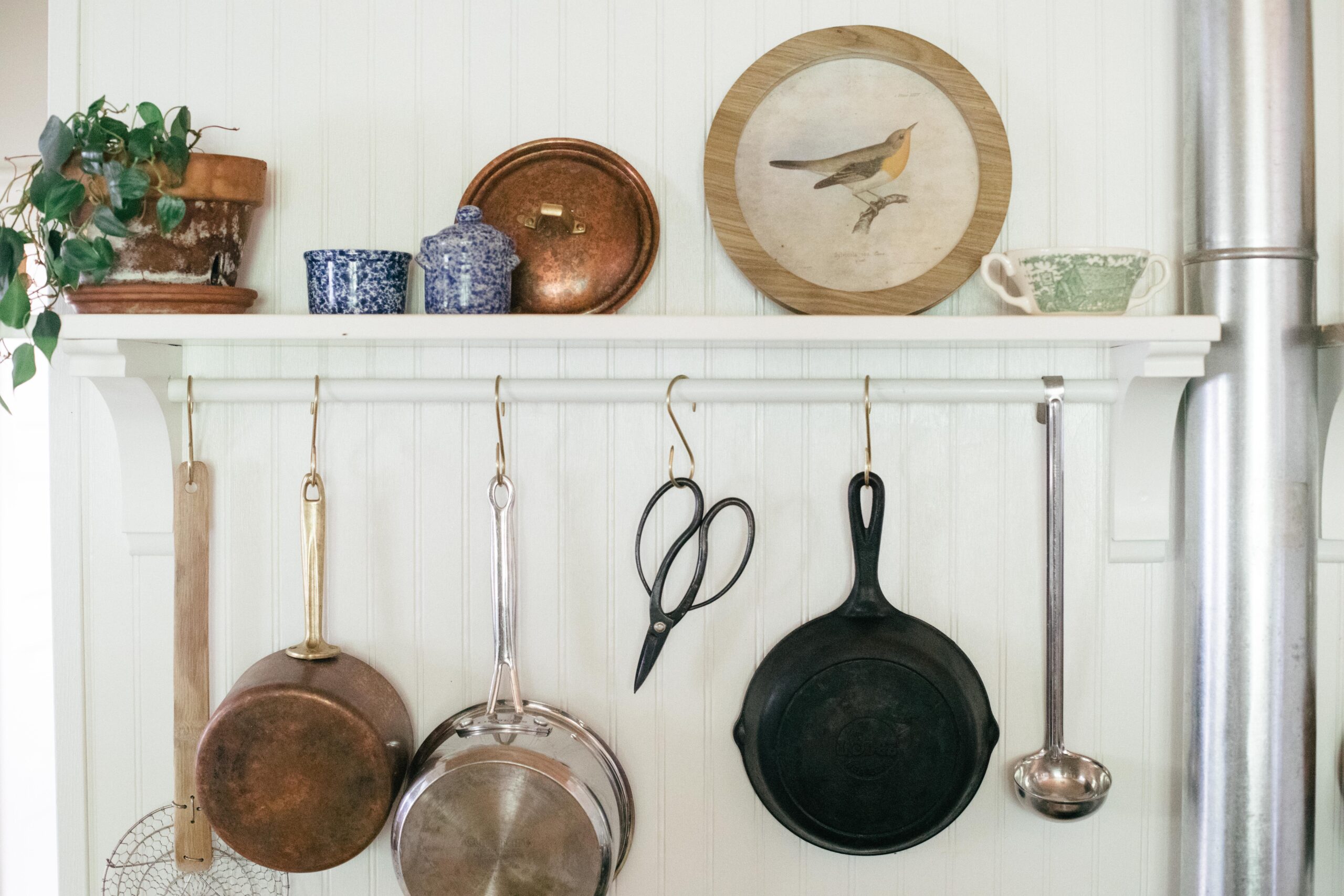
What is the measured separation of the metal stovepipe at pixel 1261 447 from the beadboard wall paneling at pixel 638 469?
3.2 inches

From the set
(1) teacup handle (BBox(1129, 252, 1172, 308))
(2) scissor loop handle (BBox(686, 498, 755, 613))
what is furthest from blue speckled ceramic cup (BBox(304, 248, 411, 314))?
(1) teacup handle (BBox(1129, 252, 1172, 308))

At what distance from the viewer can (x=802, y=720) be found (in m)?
0.98

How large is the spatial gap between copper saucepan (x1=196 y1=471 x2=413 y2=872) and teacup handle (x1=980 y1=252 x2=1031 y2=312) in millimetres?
730

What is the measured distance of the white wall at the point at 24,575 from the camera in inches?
69.0


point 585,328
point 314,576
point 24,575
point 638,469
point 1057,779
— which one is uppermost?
point 585,328

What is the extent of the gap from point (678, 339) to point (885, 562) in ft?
1.18

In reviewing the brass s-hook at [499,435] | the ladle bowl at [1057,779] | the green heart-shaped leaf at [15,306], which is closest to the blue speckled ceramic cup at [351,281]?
the brass s-hook at [499,435]

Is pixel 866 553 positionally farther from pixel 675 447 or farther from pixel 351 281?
pixel 351 281

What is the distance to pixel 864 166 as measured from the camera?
0.99m

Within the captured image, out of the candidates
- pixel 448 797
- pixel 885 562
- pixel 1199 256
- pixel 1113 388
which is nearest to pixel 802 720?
pixel 885 562

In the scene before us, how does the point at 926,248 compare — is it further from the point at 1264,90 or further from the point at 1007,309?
the point at 1264,90

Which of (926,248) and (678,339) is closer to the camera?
(678,339)

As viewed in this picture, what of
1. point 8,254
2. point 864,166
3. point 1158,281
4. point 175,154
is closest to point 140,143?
point 175,154

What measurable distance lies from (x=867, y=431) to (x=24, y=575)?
5.34ft
